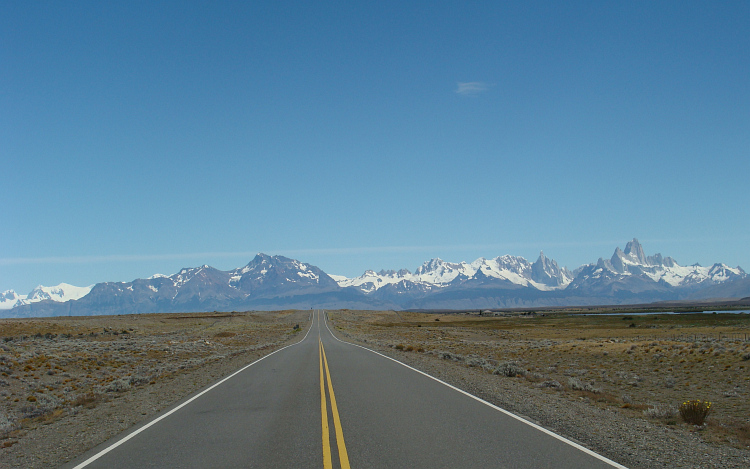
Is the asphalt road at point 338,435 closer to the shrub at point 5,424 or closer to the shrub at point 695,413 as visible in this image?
the shrub at point 5,424

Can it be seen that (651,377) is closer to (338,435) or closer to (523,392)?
(523,392)

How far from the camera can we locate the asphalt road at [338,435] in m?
8.01

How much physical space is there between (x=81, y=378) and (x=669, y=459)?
2357 centimetres

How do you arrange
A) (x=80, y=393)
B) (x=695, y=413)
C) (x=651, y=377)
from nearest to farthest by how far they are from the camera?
(x=695, y=413) < (x=80, y=393) < (x=651, y=377)

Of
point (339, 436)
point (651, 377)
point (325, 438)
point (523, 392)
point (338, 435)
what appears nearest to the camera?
point (325, 438)

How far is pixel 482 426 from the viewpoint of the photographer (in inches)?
404

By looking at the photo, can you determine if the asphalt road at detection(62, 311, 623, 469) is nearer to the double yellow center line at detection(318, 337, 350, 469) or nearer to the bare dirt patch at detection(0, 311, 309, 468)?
the double yellow center line at detection(318, 337, 350, 469)

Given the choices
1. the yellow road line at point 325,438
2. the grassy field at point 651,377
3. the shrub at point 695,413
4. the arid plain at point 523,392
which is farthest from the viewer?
the grassy field at point 651,377

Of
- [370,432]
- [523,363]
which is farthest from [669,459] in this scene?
[523,363]

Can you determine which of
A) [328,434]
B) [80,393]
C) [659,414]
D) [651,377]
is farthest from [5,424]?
[651,377]

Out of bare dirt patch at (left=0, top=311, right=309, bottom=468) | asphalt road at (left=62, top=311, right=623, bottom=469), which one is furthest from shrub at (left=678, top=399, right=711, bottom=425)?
bare dirt patch at (left=0, top=311, right=309, bottom=468)

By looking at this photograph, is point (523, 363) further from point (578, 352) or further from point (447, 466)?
point (447, 466)

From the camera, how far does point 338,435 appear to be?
962 centimetres

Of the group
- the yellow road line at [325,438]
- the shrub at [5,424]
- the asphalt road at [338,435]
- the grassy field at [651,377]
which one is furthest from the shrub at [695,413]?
the shrub at [5,424]
